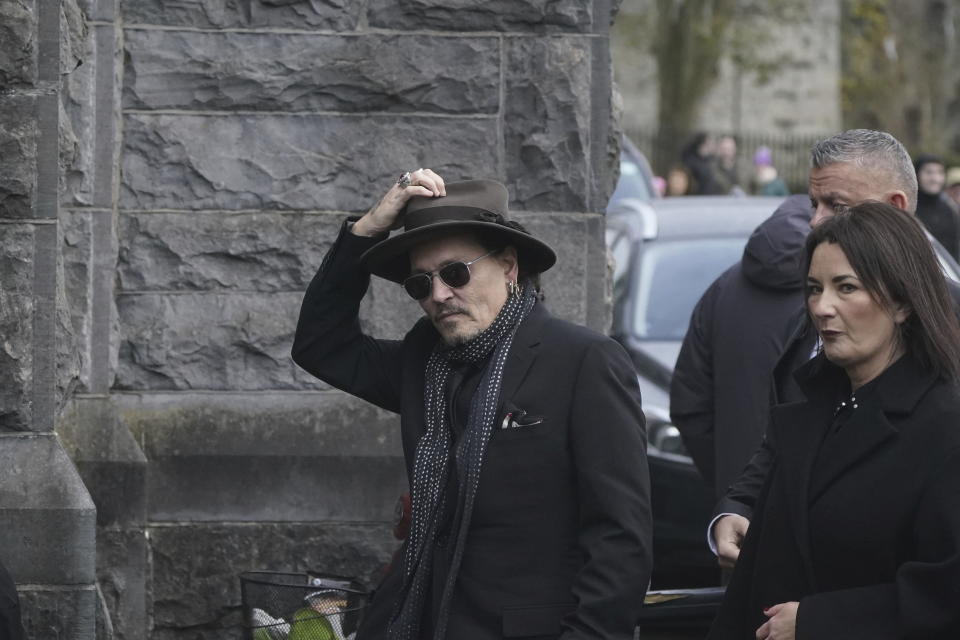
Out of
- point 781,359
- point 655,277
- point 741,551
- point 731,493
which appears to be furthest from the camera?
point 655,277

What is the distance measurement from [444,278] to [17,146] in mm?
1718

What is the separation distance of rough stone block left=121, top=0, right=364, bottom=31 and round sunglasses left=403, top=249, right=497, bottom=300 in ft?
7.50

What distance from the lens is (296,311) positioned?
6.12m

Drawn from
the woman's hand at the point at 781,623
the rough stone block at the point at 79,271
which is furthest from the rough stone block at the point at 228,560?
the woman's hand at the point at 781,623

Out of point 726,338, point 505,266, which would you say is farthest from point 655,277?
point 505,266

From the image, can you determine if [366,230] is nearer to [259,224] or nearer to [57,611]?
[57,611]

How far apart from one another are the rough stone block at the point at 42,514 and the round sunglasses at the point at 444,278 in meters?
1.67

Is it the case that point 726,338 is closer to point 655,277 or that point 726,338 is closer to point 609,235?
point 655,277

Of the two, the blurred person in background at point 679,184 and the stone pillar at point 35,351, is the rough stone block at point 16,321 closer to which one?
the stone pillar at point 35,351

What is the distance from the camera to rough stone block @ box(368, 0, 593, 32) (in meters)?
6.07

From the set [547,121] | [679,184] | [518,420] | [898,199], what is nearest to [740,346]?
[547,121]

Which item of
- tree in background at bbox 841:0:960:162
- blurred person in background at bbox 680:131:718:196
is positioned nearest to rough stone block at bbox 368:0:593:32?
blurred person in background at bbox 680:131:718:196

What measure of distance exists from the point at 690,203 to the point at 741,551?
21.5ft

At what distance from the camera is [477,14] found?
607 centimetres
